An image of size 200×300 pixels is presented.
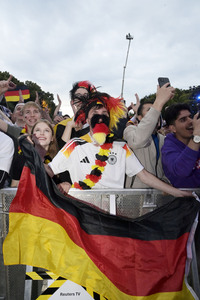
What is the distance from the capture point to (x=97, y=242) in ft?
7.57

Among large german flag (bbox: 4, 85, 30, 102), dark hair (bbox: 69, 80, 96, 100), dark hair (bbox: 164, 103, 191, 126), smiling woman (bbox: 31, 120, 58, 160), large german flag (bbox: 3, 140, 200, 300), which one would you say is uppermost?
large german flag (bbox: 4, 85, 30, 102)

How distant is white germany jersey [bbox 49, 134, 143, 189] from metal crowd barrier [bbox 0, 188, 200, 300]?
0.18 metres

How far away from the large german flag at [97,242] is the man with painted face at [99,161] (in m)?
0.29

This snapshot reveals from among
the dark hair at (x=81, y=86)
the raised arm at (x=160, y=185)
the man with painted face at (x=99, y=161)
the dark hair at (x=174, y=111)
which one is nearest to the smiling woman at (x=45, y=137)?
the dark hair at (x=81, y=86)

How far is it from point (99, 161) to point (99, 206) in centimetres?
46

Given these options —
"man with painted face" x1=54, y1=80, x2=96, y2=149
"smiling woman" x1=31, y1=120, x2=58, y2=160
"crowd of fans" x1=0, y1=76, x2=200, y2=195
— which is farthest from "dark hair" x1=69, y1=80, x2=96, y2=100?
"smiling woman" x1=31, y1=120, x2=58, y2=160

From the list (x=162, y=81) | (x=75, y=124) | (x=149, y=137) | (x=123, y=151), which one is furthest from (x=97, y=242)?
(x=162, y=81)

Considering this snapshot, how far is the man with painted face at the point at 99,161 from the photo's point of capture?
8.70 ft

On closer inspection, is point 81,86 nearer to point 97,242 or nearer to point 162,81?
point 162,81

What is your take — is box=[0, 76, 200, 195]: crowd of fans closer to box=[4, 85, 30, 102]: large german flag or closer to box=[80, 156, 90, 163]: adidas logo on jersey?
box=[80, 156, 90, 163]: adidas logo on jersey

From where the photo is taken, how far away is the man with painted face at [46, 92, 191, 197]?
2652 millimetres

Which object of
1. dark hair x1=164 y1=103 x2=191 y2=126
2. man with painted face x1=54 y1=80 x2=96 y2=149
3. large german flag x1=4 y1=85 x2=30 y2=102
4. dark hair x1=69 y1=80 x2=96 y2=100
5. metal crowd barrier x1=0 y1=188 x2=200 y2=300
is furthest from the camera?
large german flag x1=4 y1=85 x2=30 y2=102

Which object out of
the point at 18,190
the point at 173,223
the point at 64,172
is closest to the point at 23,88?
the point at 64,172

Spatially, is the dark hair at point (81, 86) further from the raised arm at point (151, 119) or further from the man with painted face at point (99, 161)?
the raised arm at point (151, 119)
